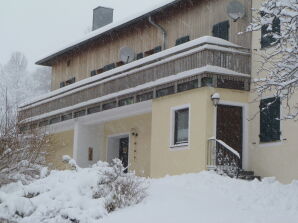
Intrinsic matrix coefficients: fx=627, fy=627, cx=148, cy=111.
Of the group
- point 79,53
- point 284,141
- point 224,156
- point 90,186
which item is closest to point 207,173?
point 224,156

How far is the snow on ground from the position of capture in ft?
42.0

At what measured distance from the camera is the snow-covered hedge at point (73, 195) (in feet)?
43.0

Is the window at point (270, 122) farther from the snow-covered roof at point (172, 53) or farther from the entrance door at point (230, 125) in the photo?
the snow-covered roof at point (172, 53)

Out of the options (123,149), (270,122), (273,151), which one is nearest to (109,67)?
(123,149)

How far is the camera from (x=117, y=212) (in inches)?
527

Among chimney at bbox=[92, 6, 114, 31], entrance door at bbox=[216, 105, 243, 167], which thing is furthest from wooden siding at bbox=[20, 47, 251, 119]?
chimney at bbox=[92, 6, 114, 31]

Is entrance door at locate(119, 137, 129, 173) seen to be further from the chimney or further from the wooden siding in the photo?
the chimney

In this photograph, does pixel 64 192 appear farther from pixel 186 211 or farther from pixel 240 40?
pixel 240 40

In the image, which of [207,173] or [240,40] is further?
[240,40]

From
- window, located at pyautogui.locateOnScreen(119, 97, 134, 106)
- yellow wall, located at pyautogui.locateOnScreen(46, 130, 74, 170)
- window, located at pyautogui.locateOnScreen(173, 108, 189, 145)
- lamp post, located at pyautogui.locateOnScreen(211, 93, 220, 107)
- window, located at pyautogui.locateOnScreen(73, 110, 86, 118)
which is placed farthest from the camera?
yellow wall, located at pyautogui.locateOnScreen(46, 130, 74, 170)

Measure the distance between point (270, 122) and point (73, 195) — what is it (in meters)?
7.87

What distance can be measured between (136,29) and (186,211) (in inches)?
604

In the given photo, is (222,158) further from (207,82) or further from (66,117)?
(66,117)

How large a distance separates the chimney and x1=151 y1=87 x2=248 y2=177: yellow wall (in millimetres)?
14448
